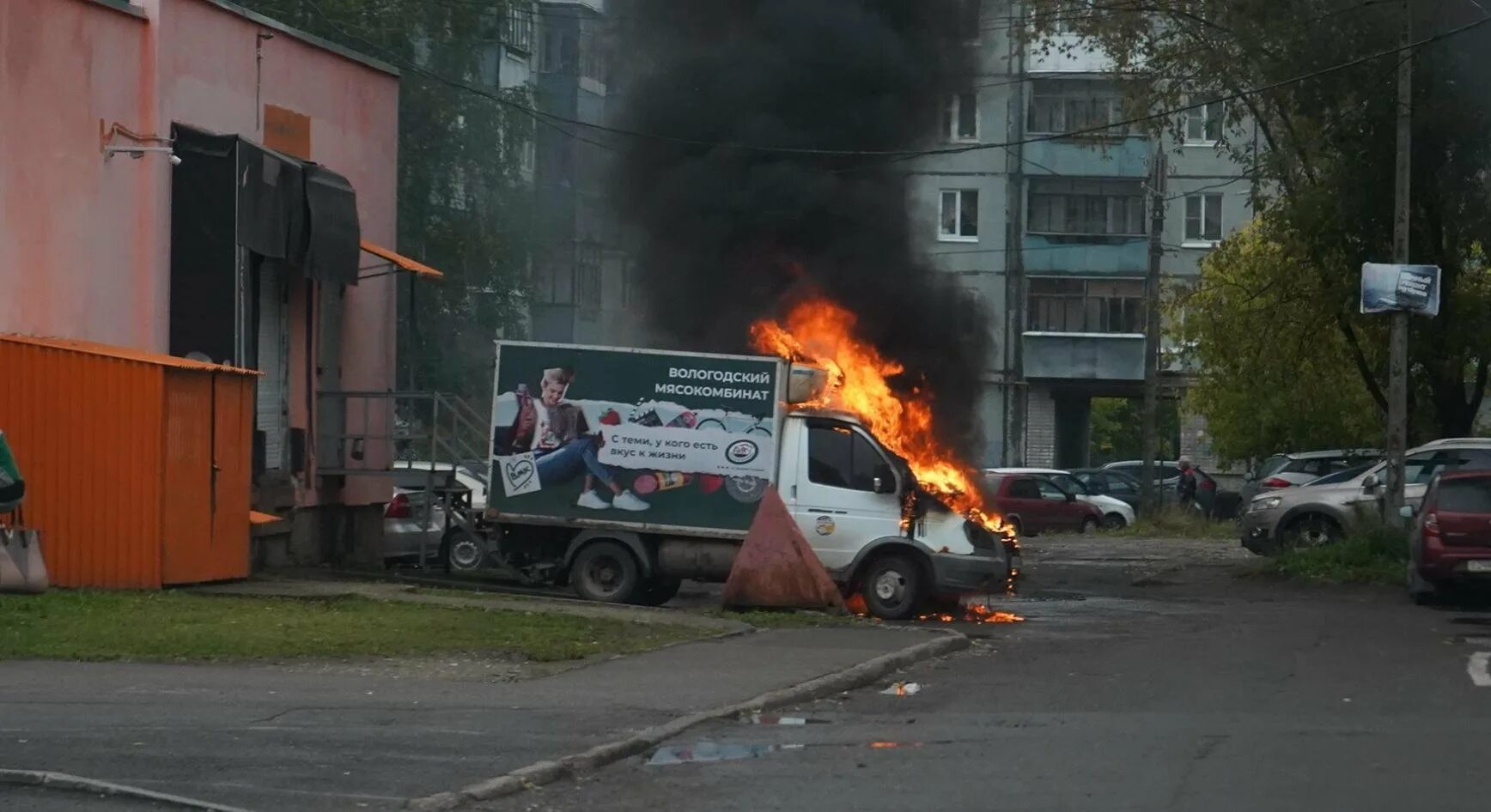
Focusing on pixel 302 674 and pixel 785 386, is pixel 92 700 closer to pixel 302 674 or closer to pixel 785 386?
pixel 302 674

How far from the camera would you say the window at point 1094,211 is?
156ft

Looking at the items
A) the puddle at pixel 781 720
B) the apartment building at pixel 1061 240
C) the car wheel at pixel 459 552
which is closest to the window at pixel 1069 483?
the apartment building at pixel 1061 240

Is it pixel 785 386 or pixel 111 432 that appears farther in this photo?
pixel 785 386

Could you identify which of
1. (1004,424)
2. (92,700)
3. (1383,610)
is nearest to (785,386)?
(1383,610)

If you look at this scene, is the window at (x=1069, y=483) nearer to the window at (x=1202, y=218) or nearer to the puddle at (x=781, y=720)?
the window at (x=1202, y=218)

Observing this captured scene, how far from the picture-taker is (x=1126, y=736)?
10.2 metres

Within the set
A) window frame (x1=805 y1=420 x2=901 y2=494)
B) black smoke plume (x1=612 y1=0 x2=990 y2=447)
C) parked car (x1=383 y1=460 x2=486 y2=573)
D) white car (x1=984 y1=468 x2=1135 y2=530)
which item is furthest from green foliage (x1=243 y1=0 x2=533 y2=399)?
window frame (x1=805 y1=420 x2=901 y2=494)

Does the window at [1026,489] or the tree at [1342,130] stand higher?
the tree at [1342,130]

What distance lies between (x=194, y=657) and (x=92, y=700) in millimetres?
1821

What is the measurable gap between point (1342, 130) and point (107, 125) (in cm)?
1490

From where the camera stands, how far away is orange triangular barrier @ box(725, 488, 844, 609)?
666 inches

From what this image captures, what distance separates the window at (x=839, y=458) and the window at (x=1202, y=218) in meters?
33.3

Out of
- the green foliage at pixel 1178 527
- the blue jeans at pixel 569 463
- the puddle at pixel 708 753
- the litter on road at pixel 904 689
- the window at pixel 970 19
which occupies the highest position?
the window at pixel 970 19

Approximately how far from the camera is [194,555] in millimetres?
16703
